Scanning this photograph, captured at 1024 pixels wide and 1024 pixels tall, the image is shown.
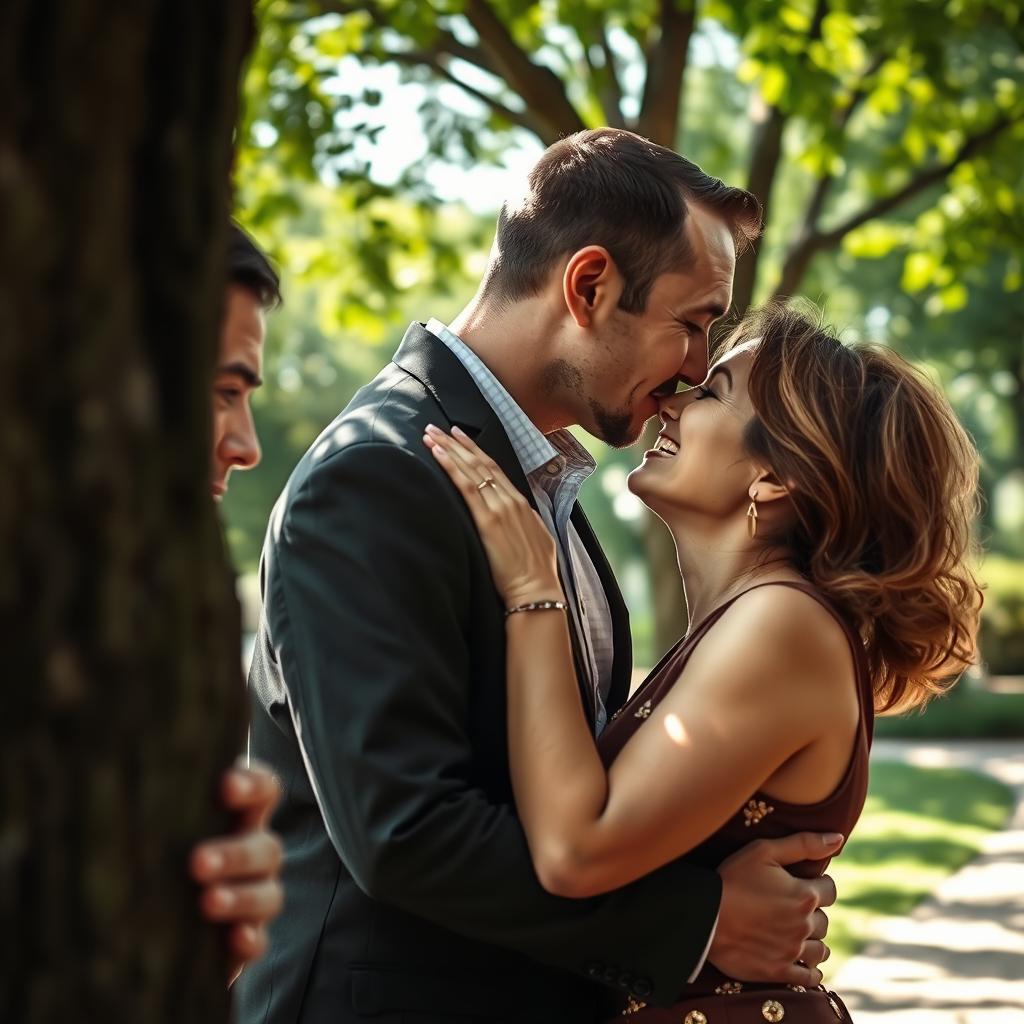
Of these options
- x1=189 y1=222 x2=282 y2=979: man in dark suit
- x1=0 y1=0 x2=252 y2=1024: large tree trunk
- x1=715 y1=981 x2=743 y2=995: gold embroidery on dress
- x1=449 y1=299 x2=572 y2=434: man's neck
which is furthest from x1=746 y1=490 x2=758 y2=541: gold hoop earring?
x1=0 y1=0 x2=252 y2=1024: large tree trunk

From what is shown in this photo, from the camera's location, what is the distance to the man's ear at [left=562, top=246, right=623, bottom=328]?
3438mm

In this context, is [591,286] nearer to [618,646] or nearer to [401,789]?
[618,646]

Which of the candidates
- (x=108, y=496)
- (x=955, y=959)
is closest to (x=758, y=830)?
(x=108, y=496)

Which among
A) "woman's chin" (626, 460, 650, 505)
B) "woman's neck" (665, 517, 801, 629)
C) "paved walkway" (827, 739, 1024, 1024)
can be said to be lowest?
"paved walkway" (827, 739, 1024, 1024)

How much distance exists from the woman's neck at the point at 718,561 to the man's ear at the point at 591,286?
1.68 ft

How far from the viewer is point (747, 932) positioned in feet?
9.29

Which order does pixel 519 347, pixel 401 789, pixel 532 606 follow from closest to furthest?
pixel 401 789, pixel 532 606, pixel 519 347

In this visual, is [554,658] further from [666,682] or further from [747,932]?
[747,932]

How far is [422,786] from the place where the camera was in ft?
8.18

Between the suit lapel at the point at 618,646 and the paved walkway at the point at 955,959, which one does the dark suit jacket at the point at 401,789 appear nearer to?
the suit lapel at the point at 618,646

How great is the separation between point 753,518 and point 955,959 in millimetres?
5050

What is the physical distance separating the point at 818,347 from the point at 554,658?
109cm

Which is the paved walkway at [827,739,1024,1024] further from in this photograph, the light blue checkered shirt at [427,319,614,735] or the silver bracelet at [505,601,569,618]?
the silver bracelet at [505,601,569,618]

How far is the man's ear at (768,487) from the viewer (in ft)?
10.8
